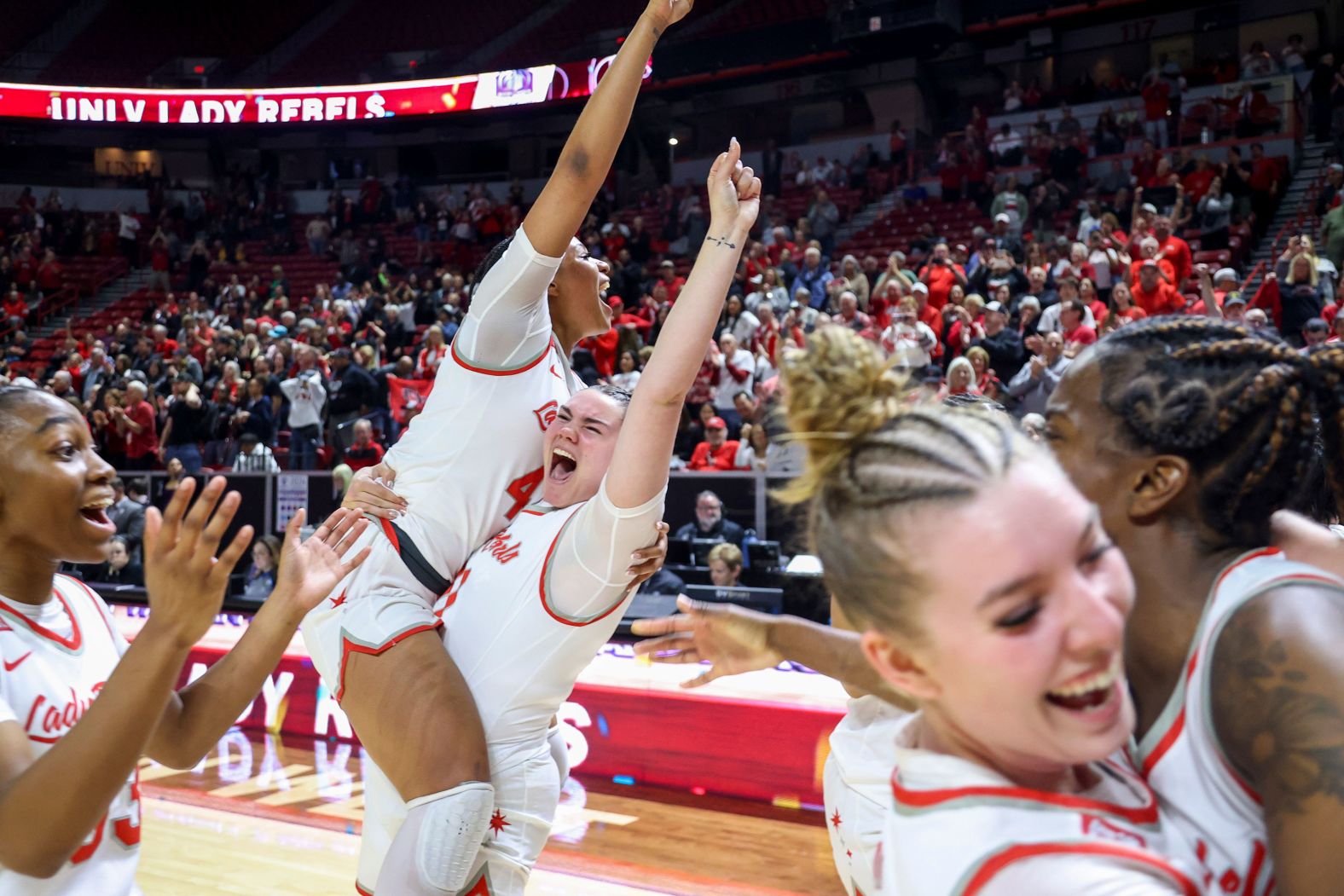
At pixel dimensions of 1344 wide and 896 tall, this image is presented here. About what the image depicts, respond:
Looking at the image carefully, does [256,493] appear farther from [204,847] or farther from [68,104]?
[68,104]

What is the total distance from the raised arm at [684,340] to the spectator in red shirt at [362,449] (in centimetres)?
747

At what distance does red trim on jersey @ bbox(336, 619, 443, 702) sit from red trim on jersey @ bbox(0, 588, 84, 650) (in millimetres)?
469

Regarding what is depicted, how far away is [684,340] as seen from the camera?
1.95 meters

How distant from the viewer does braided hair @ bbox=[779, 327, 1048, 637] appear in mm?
1149

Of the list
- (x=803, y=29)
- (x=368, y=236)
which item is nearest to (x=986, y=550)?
(x=803, y=29)

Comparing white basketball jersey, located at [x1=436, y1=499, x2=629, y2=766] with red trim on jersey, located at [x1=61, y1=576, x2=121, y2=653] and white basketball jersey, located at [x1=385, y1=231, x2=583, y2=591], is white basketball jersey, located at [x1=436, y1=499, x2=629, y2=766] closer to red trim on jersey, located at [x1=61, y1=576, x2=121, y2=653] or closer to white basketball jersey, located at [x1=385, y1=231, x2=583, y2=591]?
white basketball jersey, located at [x1=385, y1=231, x2=583, y2=591]

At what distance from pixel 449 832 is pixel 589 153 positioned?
128 centimetres

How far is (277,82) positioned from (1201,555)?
85.4 ft

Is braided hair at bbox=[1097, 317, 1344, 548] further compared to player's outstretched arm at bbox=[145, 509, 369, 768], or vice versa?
player's outstretched arm at bbox=[145, 509, 369, 768]

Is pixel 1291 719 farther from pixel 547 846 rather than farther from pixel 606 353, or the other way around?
pixel 606 353

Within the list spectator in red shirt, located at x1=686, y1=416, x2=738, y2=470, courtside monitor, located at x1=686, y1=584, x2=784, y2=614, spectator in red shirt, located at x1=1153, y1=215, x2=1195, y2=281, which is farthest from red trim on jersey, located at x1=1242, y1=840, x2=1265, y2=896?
spectator in red shirt, located at x1=1153, y1=215, x2=1195, y2=281

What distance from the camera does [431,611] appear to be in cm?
243

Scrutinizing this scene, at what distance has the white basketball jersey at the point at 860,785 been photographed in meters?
1.99

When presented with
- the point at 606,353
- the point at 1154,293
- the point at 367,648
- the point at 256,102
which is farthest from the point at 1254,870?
the point at 256,102
